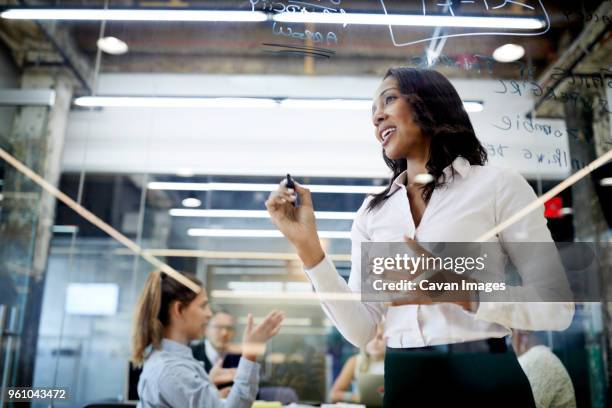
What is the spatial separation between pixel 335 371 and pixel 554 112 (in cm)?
136

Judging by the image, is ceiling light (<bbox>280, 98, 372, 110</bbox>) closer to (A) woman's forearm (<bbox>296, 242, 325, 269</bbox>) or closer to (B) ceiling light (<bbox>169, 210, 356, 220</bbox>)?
(B) ceiling light (<bbox>169, 210, 356, 220</bbox>)

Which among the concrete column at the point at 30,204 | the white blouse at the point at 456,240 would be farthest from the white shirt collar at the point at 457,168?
the concrete column at the point at 30,204

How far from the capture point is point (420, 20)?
1.63 meters

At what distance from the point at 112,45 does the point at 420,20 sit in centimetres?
105

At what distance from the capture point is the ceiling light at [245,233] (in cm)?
152

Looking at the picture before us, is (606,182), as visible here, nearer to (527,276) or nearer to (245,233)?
(527,276)

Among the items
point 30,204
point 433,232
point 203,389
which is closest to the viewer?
point 433,232

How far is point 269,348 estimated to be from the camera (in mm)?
1687

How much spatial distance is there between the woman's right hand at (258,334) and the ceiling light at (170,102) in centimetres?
69

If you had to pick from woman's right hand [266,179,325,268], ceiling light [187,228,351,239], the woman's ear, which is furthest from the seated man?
woman's right hand [266,179,325,268]

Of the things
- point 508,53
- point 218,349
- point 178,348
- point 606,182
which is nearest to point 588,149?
point 606,182

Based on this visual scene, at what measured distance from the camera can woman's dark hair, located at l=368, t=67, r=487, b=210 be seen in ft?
4.75

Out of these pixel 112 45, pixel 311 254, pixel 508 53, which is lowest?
pixel 311 254

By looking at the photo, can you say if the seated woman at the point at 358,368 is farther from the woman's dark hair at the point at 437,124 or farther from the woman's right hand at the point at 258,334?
the woman's dark hair at the point at 437,124
